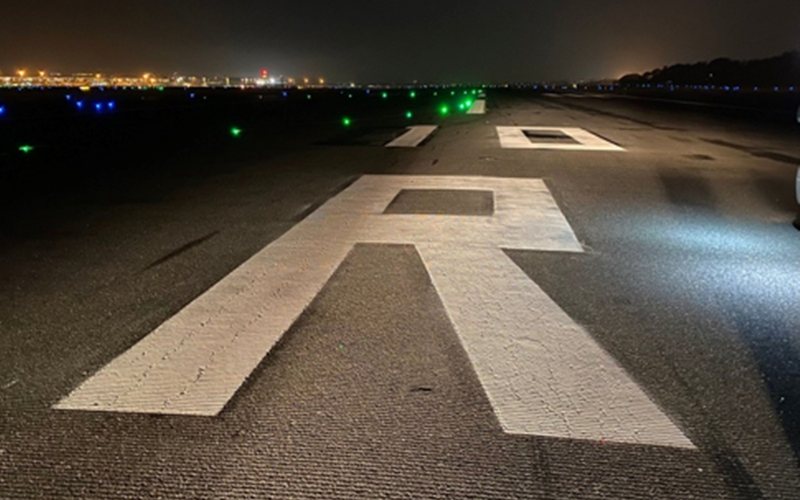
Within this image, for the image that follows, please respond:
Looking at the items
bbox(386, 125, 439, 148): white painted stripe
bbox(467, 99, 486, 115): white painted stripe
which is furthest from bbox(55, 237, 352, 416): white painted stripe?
bbox(467, 99, 486, 115): white painted stripe

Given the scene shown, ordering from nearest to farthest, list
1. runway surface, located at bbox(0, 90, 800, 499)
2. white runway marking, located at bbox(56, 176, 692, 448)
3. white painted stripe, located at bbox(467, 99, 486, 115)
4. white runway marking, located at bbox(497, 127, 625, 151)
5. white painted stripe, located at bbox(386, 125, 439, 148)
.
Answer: runway surface, located at bbox(0, 90, 800, 499) → white runway marking, located at bbox(56, 176, 692, 448) → white runway marking, located at bbox(497, 127, 625, 151) → white painted stripe, located at bbox(386, 125, 439, 148) → white painted stripe, located at bbox(467, 99, 486, 115)

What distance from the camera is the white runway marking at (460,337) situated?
3035 mm

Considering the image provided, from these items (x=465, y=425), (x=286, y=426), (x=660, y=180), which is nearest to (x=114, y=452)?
(x=286, y=426)

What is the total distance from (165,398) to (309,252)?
9.33 ft

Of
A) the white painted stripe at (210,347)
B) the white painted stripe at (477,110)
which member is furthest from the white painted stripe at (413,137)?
the white painted stripe at (477,110)

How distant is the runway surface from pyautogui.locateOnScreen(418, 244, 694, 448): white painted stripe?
0.02 metres

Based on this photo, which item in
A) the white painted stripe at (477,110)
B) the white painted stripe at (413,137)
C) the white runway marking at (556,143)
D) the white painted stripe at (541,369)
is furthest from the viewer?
the white painted stripe at (477,110)

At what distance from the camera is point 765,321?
4176mm

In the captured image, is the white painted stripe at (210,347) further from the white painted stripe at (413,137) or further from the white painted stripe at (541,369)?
the white painted stripe at (413,137)

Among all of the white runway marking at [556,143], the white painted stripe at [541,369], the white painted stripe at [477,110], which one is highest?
the white painted stripe at [477,110]

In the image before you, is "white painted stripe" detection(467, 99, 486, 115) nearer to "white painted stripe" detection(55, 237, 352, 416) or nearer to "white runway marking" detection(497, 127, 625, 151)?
"white runway marking" detection(497, 127, 625, 151)

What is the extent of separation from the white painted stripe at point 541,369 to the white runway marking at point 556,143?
11.1m

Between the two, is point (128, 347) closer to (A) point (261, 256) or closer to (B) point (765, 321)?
(A) point (261, 256)

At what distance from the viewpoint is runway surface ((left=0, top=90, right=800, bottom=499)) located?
2.60 meters
